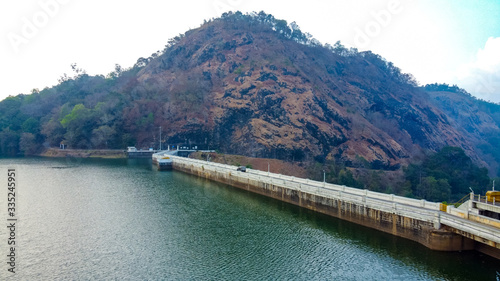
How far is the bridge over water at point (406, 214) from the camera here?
77.0 ft

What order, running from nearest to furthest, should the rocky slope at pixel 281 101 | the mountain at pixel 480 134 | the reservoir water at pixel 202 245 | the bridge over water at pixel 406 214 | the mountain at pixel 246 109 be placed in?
the reservoir water at pixel 202 245
the bridge over water at pixel 406 214
the rocky slope at pixel 281 101
the mountain at pixel 246 109
the mountain at pixel 480 134

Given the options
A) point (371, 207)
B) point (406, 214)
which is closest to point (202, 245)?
point (371, 207)

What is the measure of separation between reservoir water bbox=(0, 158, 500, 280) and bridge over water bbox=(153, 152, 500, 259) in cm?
96

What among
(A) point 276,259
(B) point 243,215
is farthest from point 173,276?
(B) point 243,215

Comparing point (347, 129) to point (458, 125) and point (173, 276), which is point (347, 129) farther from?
point (458, 125)

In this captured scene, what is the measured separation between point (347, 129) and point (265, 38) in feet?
225

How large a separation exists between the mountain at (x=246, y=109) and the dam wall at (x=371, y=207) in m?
48.3

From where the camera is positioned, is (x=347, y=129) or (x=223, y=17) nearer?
(x=347, y=129)

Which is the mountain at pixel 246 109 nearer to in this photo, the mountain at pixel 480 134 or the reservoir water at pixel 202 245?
the mountain at pixel 480 134

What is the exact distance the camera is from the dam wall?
1001 inches

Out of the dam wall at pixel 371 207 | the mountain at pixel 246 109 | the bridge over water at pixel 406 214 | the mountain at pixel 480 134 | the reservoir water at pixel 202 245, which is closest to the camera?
the reservoir water at pixel 202 245

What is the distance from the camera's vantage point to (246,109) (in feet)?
357

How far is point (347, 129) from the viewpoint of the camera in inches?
4149

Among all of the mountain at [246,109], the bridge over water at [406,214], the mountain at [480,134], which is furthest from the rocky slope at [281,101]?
the bridge over water at [406,214]
